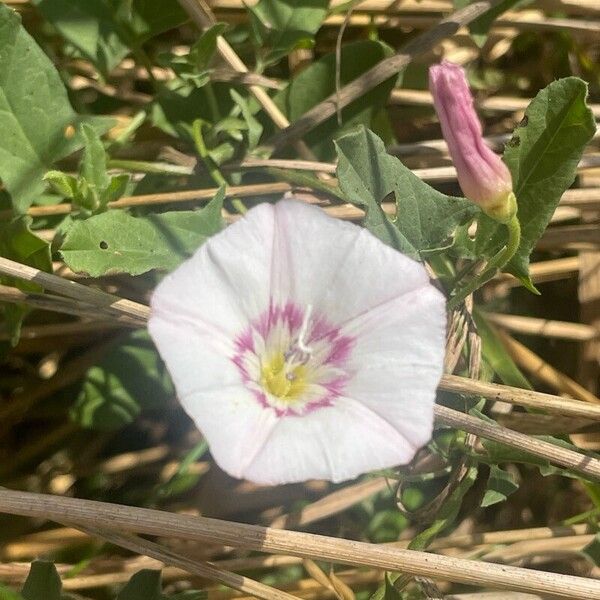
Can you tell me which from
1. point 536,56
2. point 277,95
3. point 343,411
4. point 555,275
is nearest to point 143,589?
point 343,411

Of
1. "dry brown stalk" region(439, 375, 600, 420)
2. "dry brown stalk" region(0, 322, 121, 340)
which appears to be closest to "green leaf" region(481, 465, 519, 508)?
"dry brown stalk" region(439, 375, 600, 420)

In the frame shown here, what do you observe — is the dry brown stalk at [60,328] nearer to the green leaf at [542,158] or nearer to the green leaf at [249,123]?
the green leaf at [249,123]

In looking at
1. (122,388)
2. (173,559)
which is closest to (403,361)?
(173,559)

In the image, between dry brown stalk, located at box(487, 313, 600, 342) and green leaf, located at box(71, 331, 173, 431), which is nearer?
green leaf, located at box(71, 331, 173, 431)

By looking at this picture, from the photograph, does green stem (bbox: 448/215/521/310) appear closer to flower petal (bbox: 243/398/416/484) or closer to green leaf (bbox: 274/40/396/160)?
flower petal (bbox: 243/398/416/484)

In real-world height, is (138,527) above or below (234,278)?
below

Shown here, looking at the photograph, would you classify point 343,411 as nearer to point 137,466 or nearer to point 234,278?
point 234,278

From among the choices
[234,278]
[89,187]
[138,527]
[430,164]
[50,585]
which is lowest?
[50,585]
